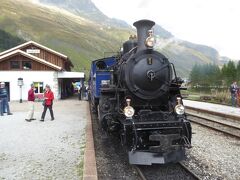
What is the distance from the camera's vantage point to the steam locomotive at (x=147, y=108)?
718cm

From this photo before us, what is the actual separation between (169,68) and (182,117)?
4.63ft

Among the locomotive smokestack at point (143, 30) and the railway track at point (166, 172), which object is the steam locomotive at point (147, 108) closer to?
the locomotive smokestack at point (143, 30)

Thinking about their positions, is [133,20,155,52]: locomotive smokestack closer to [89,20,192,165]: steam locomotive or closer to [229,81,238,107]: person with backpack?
[89,20,192,165]: steam locomotive

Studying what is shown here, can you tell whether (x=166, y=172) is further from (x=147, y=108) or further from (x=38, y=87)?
(x=38, y=87)

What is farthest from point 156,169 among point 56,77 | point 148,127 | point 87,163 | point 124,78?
point 56,77

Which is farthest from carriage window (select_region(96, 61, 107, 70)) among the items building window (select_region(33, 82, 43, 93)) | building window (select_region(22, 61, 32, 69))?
building window (select_region(22, 61, 32, 69))

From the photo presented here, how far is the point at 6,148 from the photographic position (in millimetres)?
8992

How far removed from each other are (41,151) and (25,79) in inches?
969

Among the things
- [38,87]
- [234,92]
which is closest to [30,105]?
[234,92]

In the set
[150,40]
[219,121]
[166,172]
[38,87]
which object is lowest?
[166,172]

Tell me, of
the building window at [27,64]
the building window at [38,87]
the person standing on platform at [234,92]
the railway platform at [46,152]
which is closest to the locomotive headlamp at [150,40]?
the railway platform at [46,152]

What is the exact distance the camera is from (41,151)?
28.1ft

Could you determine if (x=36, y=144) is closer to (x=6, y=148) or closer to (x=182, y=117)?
(x=6, y=148)

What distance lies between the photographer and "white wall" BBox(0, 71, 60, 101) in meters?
31.6
